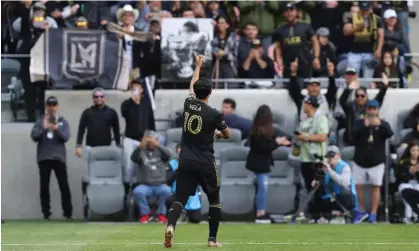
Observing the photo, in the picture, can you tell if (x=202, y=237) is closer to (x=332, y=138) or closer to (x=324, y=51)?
(x=332, y=138)

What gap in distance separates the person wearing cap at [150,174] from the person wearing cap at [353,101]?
3.34 m

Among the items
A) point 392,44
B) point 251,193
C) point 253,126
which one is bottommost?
point 251,193

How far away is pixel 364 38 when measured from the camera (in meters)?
21.2

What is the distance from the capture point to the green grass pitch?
1217cm

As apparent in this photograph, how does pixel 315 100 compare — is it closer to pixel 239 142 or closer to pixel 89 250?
pixel 239 142

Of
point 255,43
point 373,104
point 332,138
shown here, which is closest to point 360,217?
point 332,138

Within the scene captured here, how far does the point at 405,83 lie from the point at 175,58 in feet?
15.2

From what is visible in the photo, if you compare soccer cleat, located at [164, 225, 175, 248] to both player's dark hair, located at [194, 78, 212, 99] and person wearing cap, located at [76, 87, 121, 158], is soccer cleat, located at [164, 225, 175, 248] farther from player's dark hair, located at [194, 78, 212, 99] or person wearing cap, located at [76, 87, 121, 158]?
person wearing cap, located at [76, 87, 121, 158]

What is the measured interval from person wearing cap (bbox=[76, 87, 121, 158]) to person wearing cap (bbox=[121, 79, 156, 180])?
20 cm

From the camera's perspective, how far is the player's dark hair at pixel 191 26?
67.1 feet

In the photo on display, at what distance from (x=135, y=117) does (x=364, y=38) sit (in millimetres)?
4901

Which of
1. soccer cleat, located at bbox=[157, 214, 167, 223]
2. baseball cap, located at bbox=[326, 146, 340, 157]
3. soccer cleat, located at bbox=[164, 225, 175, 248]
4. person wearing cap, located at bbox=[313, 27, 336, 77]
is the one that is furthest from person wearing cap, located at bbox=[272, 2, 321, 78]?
soccer cleat, located at bbox=[164, 225, 175, 248]

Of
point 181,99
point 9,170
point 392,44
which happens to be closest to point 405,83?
point 392,44

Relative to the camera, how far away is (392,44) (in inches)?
829
